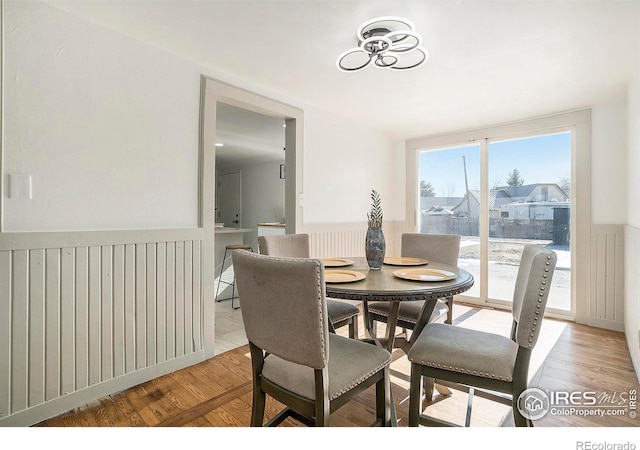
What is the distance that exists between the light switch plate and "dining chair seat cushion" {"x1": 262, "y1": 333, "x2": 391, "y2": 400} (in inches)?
60.9

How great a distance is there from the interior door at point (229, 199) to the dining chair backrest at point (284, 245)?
5.23 meters

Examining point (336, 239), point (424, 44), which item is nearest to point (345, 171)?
point (336, 239)

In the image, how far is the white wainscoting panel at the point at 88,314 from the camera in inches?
65.4

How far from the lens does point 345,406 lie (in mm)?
1884

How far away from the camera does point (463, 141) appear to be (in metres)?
4.15

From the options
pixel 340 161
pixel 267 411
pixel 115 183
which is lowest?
pixel 267 411

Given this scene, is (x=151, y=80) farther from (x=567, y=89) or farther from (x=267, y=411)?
(x=567, y=89)

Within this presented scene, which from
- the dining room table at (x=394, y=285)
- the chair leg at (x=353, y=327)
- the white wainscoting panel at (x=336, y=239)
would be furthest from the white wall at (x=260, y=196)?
the dining room table at (x=394, y=285)

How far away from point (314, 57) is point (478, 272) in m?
3.25

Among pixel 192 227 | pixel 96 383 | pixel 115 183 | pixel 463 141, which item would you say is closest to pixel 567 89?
pixel 463 141

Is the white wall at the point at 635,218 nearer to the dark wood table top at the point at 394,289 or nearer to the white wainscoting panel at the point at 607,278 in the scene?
the white wainscoting panel at the point at 607,278

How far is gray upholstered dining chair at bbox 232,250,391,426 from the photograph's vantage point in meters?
1.12

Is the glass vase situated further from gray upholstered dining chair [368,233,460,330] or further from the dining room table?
gray upholstered dining chair [368,233,460,330]
